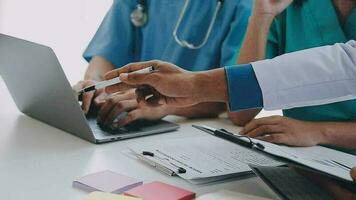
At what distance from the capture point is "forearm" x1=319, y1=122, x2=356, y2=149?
933mm

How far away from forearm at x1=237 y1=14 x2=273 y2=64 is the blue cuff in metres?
0.40

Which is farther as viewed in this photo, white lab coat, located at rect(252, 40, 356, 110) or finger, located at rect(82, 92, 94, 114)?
finger, located at rect(82, 92, 94, 114)

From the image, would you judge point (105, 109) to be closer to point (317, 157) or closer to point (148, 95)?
point (148, 95)

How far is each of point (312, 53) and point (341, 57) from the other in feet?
0.15

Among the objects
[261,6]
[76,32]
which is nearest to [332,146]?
[261,6]

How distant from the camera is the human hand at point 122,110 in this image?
97 centimetres

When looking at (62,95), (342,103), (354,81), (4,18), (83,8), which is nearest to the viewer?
(354,81)

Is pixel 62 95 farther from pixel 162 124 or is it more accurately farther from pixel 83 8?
pixel 83 8

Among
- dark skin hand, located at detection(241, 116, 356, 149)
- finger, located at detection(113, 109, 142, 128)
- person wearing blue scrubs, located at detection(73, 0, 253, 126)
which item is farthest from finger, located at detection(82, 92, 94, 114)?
dark skin hand, located at detection(241, 116, 356, 149)

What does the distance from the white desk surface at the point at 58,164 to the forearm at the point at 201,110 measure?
0.12 metres

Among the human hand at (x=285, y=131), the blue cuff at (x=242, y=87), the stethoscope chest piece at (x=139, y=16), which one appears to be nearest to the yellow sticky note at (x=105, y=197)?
the blue cuff at (x=242, y=87)

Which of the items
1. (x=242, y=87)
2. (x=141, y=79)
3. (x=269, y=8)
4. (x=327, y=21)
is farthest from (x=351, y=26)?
(x=141, y=79)

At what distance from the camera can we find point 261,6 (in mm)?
1117

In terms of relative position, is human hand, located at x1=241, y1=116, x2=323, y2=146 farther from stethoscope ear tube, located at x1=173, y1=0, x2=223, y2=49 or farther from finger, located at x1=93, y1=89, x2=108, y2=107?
stethoscope ear tube, located at x1=173, y1=0, x2=223, y2=49
